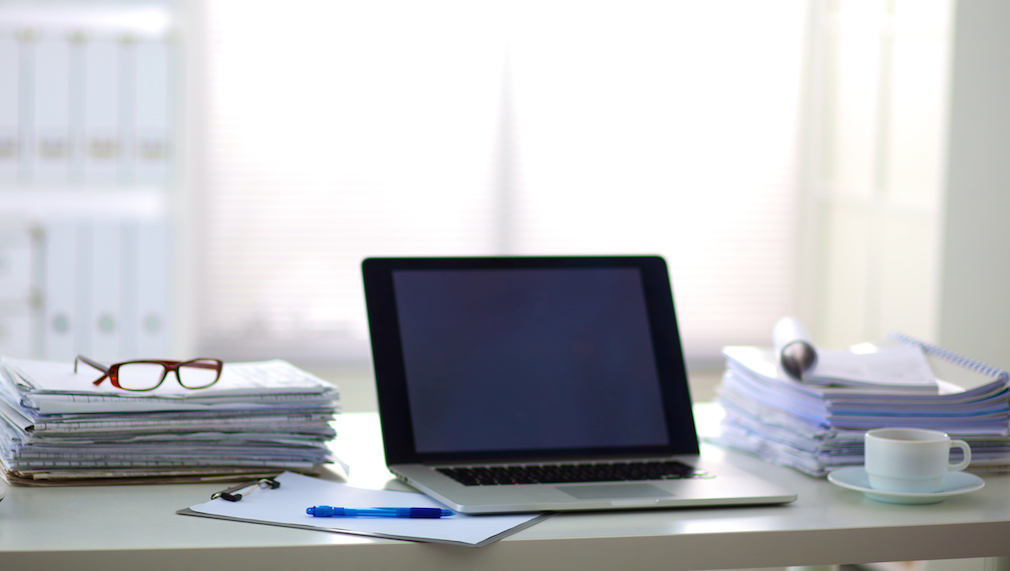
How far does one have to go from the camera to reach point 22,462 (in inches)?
35.5

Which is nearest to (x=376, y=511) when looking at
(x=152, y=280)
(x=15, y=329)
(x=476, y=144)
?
(x=152, y=280)

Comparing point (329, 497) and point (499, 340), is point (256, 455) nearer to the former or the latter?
point (329, 497)

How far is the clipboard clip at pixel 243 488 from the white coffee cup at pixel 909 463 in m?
0.58

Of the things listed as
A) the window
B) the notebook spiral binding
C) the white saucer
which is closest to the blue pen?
the white saucer

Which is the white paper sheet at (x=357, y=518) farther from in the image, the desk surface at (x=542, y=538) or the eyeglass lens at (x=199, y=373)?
the eyeglass lens at (x=199, y=373)

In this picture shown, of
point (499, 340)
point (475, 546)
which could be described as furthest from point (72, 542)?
point (499, 340)

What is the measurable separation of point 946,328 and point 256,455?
1.54 metres

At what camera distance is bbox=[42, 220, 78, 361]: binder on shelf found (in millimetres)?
2451

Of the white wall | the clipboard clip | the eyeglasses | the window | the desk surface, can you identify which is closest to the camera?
the desk surface

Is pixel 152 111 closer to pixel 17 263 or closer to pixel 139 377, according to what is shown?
pixel 17 263

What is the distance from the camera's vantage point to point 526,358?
102 centimetres

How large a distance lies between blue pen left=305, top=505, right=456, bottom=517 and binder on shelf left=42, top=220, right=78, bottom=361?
1.92 m

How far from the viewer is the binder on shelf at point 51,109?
2.40m

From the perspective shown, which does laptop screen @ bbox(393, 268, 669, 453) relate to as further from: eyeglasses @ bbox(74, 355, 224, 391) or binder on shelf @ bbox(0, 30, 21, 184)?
binder on shelf @ bbox(0, 30, 21, 184)
